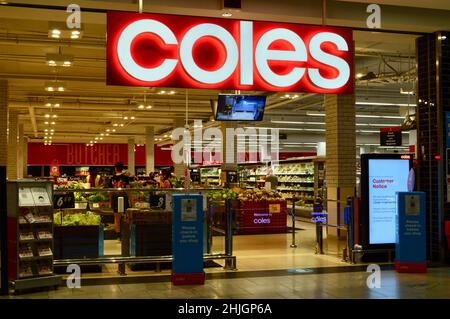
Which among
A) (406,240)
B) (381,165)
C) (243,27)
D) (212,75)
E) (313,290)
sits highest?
(243,27)

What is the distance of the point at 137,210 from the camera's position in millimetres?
8633

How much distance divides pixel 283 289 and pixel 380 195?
308 centimetres

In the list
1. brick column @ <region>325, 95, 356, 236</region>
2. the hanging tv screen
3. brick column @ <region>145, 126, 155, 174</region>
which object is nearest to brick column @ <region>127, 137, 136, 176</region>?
brick column @ <region>145, 126, 155, 174</region>

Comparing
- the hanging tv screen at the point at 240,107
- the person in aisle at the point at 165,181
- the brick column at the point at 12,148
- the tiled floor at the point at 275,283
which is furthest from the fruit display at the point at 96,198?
the brick column at the point at 12,148

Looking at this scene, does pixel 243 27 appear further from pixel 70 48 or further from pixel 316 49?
pixel 70 48

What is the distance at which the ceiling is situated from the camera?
36.9 ft

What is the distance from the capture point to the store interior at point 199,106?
1045 centimetres

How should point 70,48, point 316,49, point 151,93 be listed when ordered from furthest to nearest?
1. point 151,93
2. point 70,48
3. point 316,49

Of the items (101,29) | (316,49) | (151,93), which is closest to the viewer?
(316,49)

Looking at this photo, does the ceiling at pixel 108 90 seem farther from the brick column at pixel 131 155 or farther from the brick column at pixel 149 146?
the brick column at pixel 131 155

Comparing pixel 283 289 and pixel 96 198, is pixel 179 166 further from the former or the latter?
pixel 283 289

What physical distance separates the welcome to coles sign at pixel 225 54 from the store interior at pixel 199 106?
2200 mm

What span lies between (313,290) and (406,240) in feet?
6.60

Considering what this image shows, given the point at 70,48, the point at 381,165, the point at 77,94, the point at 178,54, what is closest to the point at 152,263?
the point at 178,54
